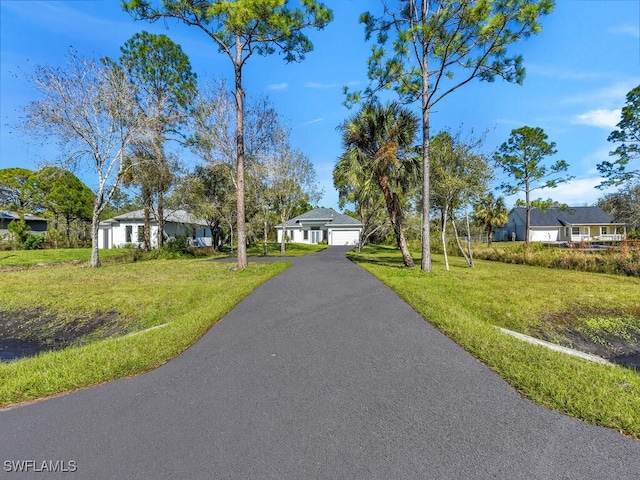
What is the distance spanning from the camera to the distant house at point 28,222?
30828mm

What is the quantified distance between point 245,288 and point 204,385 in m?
5.24

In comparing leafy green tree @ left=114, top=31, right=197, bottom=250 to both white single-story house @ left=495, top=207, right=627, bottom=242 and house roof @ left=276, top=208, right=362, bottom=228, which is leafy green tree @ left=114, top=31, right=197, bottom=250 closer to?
house roof @ left=276, top=208, right=362, bottom=228

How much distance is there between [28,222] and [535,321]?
4517cm

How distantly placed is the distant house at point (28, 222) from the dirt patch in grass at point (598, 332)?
39.7 meters

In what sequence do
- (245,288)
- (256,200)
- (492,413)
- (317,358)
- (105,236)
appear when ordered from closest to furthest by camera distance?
(492,413) → (317,358) → (245,288) → (256,200) → (105,236)

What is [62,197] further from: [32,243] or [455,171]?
[455,171]

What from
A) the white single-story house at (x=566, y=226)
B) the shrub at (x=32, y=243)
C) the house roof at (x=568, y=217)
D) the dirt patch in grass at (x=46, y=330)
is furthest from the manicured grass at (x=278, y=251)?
the house roof at (x=568, y=217)

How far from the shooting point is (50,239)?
89.6 feet

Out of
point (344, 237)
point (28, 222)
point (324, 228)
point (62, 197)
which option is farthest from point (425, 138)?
point (28, 222)

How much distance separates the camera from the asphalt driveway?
2.14 meters

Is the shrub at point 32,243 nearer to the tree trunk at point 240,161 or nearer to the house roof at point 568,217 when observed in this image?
the tree trunk at point 240,161

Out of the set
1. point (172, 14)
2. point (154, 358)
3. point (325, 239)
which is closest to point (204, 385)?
point (154, 358)

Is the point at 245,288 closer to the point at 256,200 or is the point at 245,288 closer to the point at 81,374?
the point at 81,374

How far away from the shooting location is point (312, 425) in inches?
103
